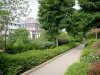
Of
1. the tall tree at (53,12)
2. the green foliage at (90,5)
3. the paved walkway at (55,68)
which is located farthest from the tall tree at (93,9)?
the paved walkway at (55,68)

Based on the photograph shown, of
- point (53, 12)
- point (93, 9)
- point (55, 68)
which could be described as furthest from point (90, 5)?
point (55, 68)

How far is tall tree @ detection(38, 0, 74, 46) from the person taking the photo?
25688 millimetres

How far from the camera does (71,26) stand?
27.1 metres

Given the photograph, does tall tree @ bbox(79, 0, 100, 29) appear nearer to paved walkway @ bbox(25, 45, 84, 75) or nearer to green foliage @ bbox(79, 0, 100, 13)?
green foliage @ bbox(79, 0, 100, 13)

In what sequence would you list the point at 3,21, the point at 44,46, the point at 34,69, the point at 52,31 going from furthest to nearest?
the point at 52,31 < the point at 44,46 < the point at 3,21 < the point at 34,69

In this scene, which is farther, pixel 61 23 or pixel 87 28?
pixel 61 23

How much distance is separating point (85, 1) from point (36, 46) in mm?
8637

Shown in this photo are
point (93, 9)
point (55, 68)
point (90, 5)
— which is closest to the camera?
point (55, 68)

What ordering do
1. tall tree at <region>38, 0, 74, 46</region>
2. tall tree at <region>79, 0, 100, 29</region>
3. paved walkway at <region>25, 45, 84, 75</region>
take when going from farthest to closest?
tall tree at <region>38, 0, 74, 46</region>
tall tree at <region>79, 0, 100, 29</region>
paved walkway at <region>25, 45, 84, 75</region>

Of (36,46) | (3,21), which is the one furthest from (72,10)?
(3,21)

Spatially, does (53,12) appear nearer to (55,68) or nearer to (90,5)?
(90,5)

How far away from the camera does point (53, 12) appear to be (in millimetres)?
25609

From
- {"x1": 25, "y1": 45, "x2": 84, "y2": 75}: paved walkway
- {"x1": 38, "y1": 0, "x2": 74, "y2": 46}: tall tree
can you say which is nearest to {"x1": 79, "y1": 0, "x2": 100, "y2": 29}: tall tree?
{"x1": 38, "y1": 0, "x2": 74, "y2": 46}: tall tree

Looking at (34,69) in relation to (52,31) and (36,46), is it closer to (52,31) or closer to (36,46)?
(36,46)
